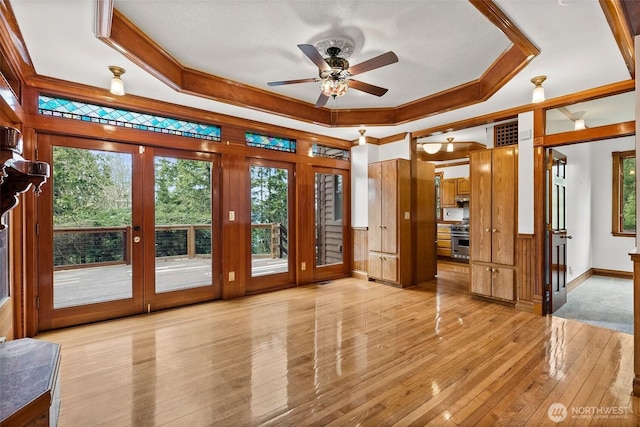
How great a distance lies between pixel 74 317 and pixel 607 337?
5393mm

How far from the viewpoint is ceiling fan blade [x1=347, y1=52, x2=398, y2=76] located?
2535 millimetres

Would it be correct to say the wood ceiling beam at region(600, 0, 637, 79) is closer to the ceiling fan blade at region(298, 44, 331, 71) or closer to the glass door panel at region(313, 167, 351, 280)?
the ceiling fan blade at region(298, 44, 331, 71)

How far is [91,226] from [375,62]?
3.40 m

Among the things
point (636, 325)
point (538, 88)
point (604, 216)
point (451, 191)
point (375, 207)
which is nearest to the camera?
point (636, 325)

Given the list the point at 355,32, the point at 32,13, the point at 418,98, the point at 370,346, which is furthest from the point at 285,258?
the point at 32,13

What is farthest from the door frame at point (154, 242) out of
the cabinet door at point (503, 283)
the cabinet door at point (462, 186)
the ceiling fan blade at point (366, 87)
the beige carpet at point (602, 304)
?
the cabinet door at point (462, 186)

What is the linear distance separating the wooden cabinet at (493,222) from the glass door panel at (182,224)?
12.0ft

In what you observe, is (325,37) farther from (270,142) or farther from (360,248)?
(360,248)

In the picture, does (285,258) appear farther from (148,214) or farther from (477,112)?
(477,112)

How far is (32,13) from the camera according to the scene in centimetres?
217

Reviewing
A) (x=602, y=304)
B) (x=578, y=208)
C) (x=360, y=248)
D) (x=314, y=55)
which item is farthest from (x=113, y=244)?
(x=578, y=208)

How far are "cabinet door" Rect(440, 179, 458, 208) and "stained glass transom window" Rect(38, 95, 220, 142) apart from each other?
5.84 m

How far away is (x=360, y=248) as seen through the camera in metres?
5.80

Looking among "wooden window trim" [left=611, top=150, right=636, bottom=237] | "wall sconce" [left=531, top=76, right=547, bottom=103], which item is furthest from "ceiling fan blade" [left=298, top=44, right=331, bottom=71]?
"wooden window trim" [left=611, top=150, right=636, bottom=237]
